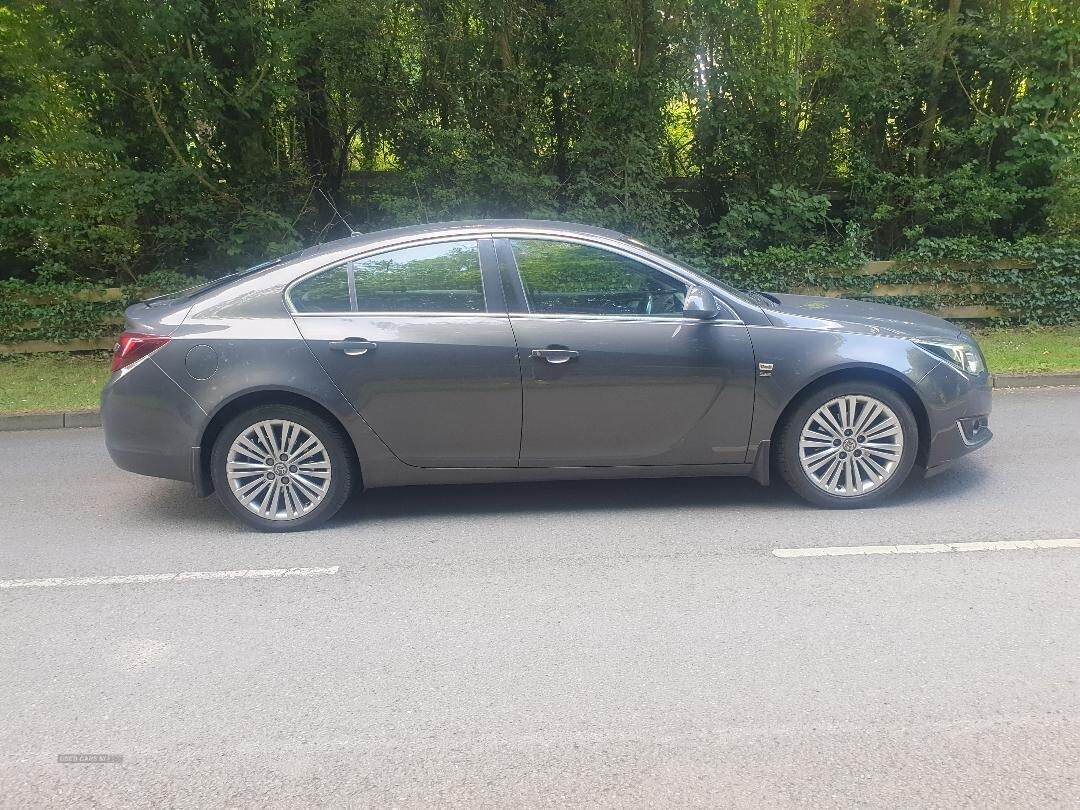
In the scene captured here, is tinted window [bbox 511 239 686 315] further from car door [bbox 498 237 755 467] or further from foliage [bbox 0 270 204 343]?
foliage [bbox 0 270 204 343]

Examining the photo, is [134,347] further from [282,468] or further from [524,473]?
[524,473]

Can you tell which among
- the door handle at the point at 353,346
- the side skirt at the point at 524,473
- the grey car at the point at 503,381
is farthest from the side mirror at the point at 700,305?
the door handle at the point at 353,346

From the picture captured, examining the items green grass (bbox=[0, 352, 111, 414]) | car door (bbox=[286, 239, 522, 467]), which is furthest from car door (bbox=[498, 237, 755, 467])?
green grass (bbox=[0, 352, 111, 414])

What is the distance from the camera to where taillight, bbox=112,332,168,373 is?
523 centimetres

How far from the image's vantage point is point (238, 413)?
17.3ft

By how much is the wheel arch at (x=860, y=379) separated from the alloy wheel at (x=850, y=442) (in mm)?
109

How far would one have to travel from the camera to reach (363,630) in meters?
4.03

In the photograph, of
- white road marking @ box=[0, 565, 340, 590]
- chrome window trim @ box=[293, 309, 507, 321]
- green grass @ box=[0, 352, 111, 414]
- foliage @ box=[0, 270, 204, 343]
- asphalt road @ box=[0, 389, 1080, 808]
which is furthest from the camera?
foliage @ box=[0, 270, 204, 343]

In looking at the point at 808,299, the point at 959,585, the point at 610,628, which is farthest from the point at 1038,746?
the point at 808,299

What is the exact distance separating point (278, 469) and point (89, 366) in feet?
23.1

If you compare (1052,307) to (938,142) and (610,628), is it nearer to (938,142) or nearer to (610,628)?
(938,142)

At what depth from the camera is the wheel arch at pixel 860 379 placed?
533 cm

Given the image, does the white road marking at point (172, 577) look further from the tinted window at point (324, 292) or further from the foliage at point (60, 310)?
the foliage at point (60, 310)

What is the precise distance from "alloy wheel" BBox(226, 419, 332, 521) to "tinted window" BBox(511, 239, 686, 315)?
1.62 meters
